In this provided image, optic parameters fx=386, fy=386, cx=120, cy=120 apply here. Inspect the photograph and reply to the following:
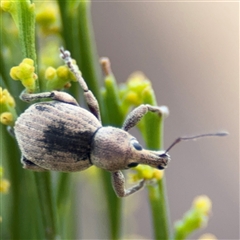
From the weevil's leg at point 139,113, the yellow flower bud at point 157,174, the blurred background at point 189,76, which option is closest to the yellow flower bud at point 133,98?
the weevil's leg at point 139,113

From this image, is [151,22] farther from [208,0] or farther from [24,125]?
[24,125]

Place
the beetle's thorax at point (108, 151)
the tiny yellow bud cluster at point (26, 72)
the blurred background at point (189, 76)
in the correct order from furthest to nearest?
the blurred background at point (189, 76), the beetle's thorax at point (108, 151), the tiny yellow bud cluster at point (26, 72)

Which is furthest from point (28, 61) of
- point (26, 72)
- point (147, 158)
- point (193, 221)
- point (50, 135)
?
point (193, 221)

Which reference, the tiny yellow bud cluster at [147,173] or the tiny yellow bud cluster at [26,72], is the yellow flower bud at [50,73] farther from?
the tiny yellow bud cluster at [147,173]

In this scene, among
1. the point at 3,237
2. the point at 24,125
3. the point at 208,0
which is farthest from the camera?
the point at 208,0

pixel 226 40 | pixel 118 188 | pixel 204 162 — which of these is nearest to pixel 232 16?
pixel 226 40

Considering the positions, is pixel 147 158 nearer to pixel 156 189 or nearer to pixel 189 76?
pixel 156 189
